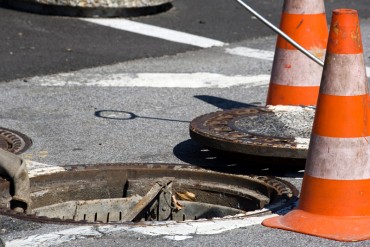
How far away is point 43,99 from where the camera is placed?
7.50m

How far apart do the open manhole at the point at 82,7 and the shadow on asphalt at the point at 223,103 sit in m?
3.07

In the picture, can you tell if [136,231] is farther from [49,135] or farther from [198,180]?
[49,135]

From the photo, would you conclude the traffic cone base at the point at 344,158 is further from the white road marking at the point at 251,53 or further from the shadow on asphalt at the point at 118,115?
the white road marking at the point at 251,53

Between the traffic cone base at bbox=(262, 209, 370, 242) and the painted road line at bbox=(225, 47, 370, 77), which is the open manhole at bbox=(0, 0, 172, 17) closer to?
the painted road line at bbox=(225, 47, 370, 77)

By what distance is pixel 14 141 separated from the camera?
20.6ft

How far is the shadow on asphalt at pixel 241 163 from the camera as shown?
557 centimetres

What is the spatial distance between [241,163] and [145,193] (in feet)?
2.11

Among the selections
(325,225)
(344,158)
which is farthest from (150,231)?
(344,158)

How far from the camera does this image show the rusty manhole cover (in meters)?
6.11

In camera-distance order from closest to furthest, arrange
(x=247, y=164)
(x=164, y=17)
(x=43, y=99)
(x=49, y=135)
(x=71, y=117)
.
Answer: (x=247, y=164) < (x=49, y=135) < (x=71, y=117) < (x=43, y=99) < (x=164, y=17)

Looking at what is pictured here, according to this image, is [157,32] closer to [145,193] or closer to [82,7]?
[82,7]

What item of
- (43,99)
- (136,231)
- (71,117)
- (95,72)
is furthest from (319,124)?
(95,72)

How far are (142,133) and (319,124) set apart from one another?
2.17 metres

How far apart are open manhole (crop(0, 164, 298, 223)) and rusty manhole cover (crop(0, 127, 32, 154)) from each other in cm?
63
